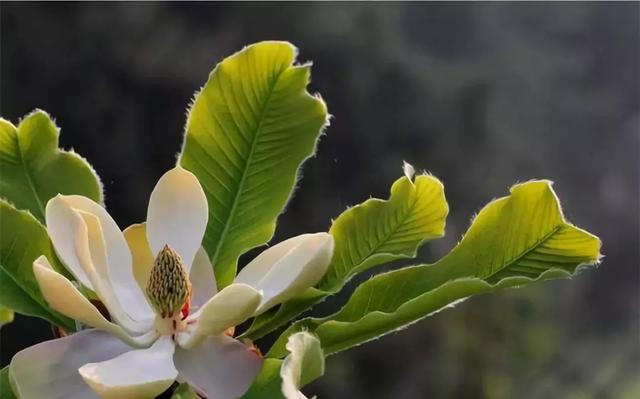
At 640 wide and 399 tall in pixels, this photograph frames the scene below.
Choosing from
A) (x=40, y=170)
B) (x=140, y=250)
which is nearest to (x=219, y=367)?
(x=140, y=250)

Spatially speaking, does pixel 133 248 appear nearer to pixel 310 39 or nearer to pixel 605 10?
pixel 310 39

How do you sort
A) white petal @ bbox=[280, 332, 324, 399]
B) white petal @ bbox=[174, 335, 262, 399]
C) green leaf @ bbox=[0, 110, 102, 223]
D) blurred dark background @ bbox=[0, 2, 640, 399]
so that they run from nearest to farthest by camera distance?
white petal @ bbox=[280, 332, 324, 399] < white petal @ bbox=[174, 335, 262, 399] < green leaf @ bbox=[0, 110, 102, 223] < blurred dark background @ bbox=[0, 2, 640, 399]

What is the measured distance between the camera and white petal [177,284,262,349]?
45 cm

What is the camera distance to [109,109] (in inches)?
71.1

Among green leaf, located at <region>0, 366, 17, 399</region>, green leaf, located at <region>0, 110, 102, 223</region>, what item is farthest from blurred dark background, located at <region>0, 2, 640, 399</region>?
green leaf, located at <region>0, 366, 17, 399</region>

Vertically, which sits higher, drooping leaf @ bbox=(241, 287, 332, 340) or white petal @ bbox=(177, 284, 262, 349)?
white petal @ bbox=(177, 284, 262, 349)

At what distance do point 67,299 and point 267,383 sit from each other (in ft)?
0.41

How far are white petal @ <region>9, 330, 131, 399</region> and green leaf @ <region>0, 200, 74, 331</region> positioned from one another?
0.29ft

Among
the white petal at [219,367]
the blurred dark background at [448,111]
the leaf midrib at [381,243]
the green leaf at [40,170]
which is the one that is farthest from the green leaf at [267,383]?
the blurred dark background at [448,111]

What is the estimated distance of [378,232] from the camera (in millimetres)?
596

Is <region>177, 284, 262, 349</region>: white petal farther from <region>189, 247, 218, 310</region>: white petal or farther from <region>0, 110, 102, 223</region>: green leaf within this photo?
<region>0, 110, 102, 223</region>: green leaf

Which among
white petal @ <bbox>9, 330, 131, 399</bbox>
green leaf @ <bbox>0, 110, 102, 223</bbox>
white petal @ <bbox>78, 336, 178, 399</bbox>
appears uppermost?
green leaf @ <bbox>0, 110, 102, 223</bbox>

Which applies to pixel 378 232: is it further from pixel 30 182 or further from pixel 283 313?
pixel 30 182

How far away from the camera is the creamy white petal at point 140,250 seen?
22.7 inches
